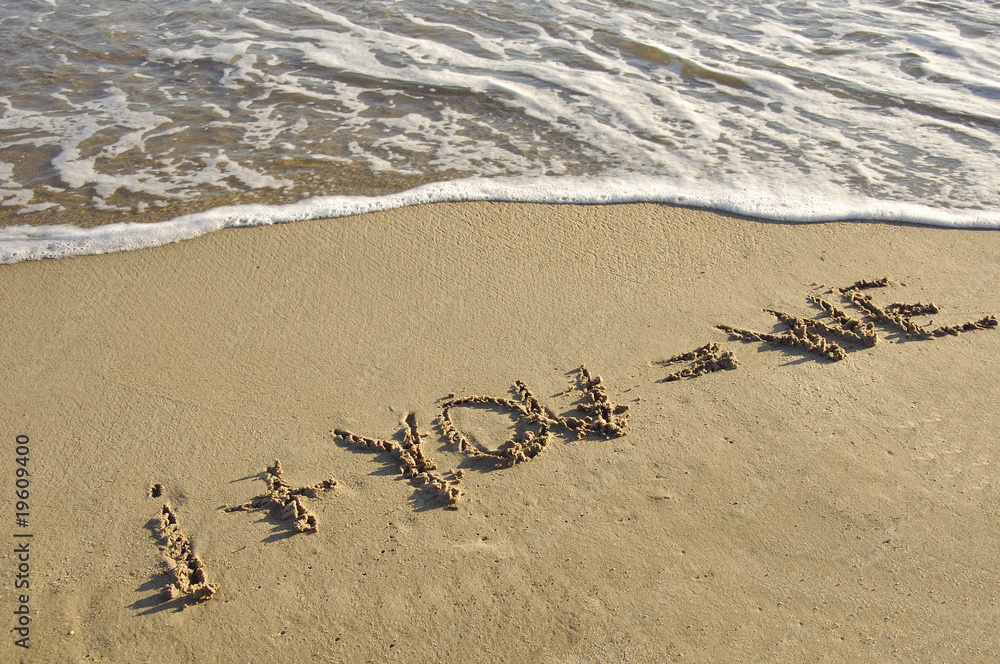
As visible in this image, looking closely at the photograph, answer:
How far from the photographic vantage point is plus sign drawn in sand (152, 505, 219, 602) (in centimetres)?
207

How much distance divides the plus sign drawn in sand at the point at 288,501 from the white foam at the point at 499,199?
1709 millimetres

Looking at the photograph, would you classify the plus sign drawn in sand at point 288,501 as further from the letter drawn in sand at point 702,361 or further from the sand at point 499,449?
the letter drawn in sand at point 702,361

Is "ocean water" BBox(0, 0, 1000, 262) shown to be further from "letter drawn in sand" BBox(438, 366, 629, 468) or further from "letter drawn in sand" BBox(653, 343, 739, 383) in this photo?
"letter drawn in sand" BBox(438, 366, 629, 468)

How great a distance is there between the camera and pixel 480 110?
4863 millimetres

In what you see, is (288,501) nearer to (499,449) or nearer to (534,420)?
(499,449)

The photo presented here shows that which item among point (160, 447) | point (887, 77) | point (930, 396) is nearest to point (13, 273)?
point (160, 447)

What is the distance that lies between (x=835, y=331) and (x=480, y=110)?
281 centimetres

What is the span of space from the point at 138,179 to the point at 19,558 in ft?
8.27

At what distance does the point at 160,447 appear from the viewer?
253 cm

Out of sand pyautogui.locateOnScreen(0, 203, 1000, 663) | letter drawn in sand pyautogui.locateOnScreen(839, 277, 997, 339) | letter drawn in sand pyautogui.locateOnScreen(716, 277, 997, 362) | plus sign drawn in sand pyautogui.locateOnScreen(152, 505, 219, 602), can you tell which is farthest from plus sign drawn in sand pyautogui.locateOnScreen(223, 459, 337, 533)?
letter drawn in sand pyautogui.locateOnScreen(839, 277, 997, 339)

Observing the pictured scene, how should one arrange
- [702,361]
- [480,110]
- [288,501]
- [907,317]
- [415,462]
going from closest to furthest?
[288,501] < [415,462] < [702,361] < [907,317] < [480,110]

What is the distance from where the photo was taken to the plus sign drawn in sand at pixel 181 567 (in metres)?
2.07

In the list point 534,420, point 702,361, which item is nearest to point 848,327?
point 702,361

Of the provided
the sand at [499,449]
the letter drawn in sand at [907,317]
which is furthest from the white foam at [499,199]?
the letter drawn in sand at [907,317]
